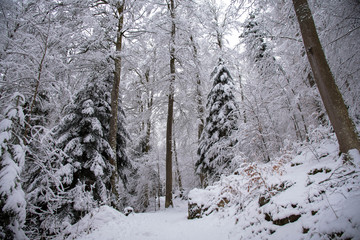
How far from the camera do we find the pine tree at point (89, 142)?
6555mm

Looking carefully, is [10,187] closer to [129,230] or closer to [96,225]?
[96,225]

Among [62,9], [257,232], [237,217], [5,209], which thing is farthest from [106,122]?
[257,232]

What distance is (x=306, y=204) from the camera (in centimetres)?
275

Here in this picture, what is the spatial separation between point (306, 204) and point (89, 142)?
7138 millimetres

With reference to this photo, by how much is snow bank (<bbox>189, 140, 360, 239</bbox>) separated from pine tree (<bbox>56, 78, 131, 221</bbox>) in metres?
4.65

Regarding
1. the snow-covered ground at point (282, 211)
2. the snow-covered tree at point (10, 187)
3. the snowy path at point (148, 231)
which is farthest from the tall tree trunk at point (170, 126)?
the snow-covered tree at point (10, 187)

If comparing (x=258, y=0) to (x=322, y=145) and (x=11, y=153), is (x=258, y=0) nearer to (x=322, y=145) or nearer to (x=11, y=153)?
(x=322, y=145)

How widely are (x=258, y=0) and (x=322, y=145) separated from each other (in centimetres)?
456

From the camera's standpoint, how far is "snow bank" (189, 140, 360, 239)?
2.10 m

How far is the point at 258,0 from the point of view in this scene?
521cm

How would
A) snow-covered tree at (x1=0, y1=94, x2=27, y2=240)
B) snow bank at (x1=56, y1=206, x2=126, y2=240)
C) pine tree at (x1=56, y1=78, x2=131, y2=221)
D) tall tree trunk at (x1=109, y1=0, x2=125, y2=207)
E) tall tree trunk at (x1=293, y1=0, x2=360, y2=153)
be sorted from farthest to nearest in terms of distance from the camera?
tall tree trunk at (x1=109, y1=0, x2=125, y2=207), pine tree at (x1=56, y1=78, x2=131, y2=221), snow bank at (x1=56, y1=206, x2=126, y2=240), tall tree trunk at (x1=293, y1=0, x2=360, y2=153), snow-covered tree at (x1=0, y1=94, x2=27, y2=240)

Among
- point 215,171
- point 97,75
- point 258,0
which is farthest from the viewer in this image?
point 215,171

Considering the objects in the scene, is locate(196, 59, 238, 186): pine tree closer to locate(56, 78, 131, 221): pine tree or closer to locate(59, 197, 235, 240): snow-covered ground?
locate(59, 197, 235, 240): snow-covered ground

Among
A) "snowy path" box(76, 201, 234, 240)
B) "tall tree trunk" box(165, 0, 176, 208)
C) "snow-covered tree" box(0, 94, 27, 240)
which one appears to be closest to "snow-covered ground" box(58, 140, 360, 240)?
"snowy path" box(76, 201, 234, 240)
